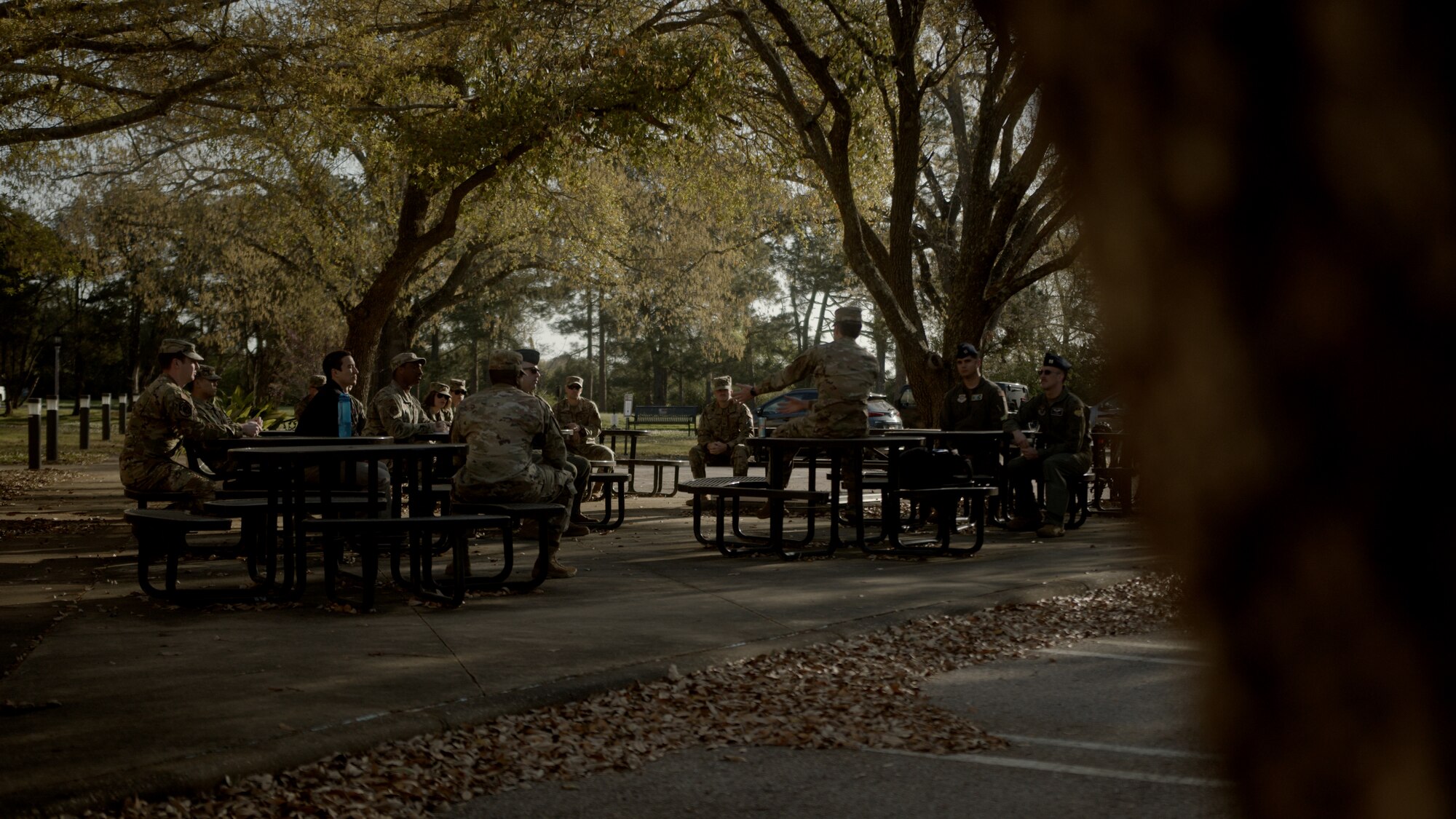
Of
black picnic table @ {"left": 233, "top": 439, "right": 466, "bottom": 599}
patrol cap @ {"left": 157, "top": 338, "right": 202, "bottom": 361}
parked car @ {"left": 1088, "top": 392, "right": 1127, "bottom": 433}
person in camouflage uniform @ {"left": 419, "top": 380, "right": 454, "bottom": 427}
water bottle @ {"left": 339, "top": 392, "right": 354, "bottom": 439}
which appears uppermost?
patrol cap @ {"left": 157, "top": 338, "right": 202, "bottom": 361}

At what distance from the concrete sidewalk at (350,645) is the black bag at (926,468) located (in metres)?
0.78

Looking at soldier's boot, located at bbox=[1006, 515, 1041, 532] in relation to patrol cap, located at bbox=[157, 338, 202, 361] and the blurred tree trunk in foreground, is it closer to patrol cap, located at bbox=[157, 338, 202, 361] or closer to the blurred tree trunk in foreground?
patrol cap, located at bbox=[157, 338, 202, 361]

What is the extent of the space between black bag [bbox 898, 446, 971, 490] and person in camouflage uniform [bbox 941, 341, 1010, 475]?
1423mm

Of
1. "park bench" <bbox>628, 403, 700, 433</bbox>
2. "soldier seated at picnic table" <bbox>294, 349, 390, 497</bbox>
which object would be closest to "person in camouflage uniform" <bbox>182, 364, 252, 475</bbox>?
"soldier seated at picnic table" <bbox>294, 349, 390, 497</bbox>

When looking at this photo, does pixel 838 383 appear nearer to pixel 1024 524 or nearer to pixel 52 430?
pixel 1024 524

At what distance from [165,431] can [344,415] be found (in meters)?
1.37

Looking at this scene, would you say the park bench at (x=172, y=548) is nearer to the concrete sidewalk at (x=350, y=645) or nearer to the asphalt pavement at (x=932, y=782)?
the concrete sidewalk at (x=350, y=645)

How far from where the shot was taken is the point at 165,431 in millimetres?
10617

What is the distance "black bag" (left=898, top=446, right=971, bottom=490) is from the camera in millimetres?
11602

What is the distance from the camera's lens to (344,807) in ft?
13.5

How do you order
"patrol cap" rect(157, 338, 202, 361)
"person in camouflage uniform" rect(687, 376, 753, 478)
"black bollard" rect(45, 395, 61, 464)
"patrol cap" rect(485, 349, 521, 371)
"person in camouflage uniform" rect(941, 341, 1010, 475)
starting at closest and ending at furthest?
"patrol cap" rect(485, 349, 521, 371)
"patrol cap" rect(157, 338, 202, 361)
"person in camouflage uniform" rect(941, 341, 1010, 475)
"person in camouflage uniform" rect(687, 376, 753, 478)
"black bollard" rect(45, 395, 61, 464)

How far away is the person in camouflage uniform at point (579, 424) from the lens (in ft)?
50.9

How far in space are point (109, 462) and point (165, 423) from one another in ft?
51.8

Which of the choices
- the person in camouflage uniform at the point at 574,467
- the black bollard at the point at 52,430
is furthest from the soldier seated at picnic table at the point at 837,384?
the black bollard at the point at 52,430
